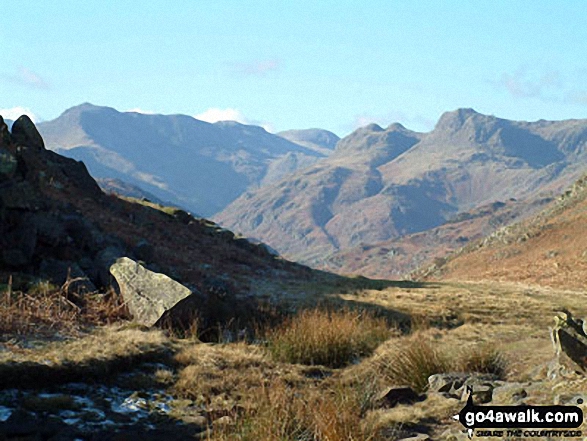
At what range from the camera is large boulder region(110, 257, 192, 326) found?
39.5ft

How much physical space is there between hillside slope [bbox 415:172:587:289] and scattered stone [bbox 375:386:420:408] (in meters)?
28.9

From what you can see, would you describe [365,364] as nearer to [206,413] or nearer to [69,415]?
[206,413]

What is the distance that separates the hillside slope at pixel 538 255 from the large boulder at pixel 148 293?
91.0 ft

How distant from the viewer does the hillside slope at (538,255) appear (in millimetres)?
39719

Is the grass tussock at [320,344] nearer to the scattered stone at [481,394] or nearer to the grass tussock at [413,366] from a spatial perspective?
the grass tussock at [413,366]

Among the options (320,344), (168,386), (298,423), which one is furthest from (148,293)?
(298,423)

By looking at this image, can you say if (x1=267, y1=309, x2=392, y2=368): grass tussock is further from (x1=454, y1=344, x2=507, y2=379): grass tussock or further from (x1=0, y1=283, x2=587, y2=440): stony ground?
(x1=454, y1=344, x2=507, y2=379): grass tussock

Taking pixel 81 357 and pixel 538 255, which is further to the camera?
pixel 538 255

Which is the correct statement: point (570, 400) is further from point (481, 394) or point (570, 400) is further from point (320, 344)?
point (320, 344)

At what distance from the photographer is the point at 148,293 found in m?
12.5

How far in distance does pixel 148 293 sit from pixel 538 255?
4414 centimetres

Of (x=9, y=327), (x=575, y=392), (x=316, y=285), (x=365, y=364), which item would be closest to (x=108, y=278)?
(x=9, y=327)

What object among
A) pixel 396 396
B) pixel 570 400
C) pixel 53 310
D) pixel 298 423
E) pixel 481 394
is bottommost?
pixel 396 396

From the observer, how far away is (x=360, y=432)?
19.9ft
